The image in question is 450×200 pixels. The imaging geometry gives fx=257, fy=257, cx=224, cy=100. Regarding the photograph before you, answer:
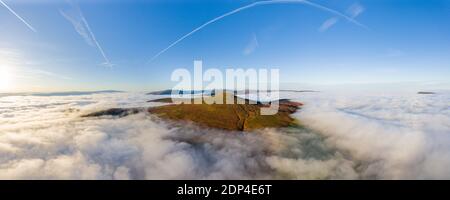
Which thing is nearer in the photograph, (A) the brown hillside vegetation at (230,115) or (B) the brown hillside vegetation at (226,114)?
(B) the brown hillside vegetation at (226,114)

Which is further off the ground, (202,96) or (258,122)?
(202,96)

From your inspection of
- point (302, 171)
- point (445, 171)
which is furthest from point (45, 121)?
point (445, 171)

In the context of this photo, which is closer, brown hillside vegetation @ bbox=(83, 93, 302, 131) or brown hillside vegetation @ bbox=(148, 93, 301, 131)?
brown hillside vegetation @ bbox=(83, 93, 302, 131)

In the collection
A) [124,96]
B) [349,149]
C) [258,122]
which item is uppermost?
[124,96]
